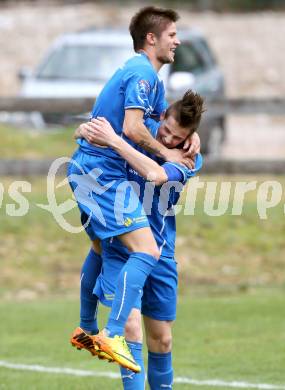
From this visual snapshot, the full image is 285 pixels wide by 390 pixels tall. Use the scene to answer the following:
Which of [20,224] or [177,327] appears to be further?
[20,224]

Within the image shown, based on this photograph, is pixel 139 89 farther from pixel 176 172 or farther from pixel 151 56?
pixel 176 172

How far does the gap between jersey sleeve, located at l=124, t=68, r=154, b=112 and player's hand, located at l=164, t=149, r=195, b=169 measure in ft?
1.04

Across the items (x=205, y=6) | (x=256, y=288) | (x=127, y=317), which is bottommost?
(x=205, y=6)

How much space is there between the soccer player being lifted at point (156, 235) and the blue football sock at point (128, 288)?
93 mm

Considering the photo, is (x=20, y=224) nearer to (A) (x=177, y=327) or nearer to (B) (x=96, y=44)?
(A) (x=177, y=327)

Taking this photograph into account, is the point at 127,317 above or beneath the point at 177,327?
above

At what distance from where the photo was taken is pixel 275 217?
14805 millimetres

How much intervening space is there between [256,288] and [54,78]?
23.8 feet

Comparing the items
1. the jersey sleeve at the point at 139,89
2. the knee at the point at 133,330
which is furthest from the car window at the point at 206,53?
the knee at the point at 133,330

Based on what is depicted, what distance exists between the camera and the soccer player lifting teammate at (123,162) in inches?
260

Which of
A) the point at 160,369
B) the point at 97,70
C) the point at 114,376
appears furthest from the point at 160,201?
the point at 97,70

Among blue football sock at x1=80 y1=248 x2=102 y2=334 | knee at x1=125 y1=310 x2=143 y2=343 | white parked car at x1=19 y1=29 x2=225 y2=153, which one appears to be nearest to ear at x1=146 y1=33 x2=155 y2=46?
blue football sock at x1=80 y1=248 x2=102 y2=334

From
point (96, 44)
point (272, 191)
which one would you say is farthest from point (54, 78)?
point (272, 191)

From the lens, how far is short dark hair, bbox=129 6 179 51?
689 cm
